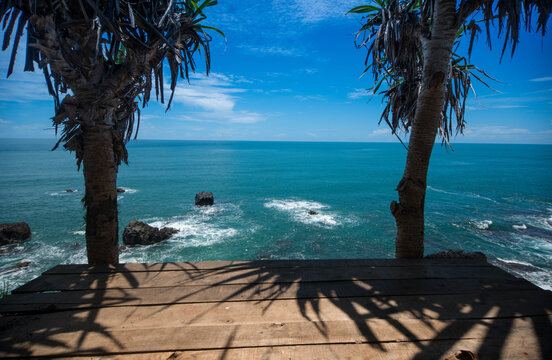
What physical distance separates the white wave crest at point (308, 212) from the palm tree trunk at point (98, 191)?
2047 cm

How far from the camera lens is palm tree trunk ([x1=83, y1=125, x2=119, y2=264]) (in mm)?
3916

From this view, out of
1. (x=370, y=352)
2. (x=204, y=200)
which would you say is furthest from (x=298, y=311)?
(x=204, y=200)

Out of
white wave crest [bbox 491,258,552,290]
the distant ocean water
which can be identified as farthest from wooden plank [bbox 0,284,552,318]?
white wave crest [bbox 491,258,552,290]

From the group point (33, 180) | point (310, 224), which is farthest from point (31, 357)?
point (33, 180)

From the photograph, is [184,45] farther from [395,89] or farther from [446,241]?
[446,241]

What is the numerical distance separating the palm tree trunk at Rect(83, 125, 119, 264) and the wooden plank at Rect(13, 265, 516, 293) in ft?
2.26

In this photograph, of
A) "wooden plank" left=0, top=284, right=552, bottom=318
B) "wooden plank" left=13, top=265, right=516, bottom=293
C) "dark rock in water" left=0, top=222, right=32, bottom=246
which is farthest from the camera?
"dark rock in water" left=0, top=222, right=32, bottom=246

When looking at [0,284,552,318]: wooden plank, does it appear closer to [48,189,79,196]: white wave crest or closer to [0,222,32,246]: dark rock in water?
[0,222,32,246]: dark rock in water

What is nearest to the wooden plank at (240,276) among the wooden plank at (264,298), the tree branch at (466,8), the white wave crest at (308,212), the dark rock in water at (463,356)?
the wooden plank at (264,298)

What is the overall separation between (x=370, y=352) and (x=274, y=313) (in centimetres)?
94

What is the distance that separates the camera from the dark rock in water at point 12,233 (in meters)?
18.0

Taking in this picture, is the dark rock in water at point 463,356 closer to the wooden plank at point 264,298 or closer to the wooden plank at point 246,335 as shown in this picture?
the wooden plank at point 246,335

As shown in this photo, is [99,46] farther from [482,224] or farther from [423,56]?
[482,224]

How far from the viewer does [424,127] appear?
426 centimetres
